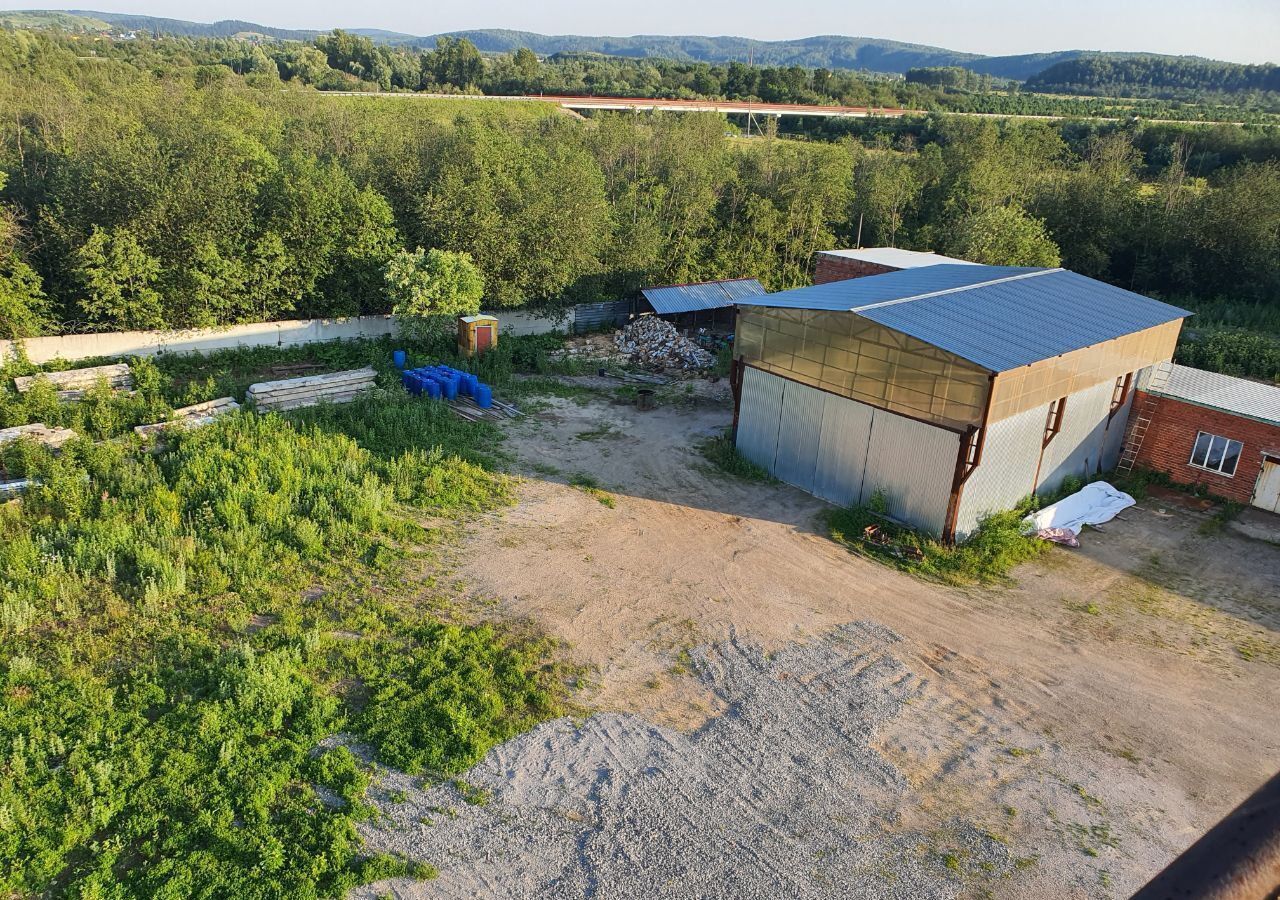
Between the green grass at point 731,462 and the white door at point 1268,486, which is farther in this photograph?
the green grass at point 731,462

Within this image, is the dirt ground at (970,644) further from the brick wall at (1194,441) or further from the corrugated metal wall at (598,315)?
the corrugated metal wall at (598,315)

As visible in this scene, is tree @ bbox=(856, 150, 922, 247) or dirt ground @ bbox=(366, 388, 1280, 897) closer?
dirt ground @ bbox=(366, 388, 1280, 897)

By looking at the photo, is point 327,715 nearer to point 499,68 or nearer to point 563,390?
point 563,390

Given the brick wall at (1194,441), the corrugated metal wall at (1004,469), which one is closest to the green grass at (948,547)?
the corrugated metal wall at (1004,469)

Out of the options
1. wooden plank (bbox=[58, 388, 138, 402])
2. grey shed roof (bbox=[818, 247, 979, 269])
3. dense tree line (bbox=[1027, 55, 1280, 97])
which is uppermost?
dense tree line (bbox=[1027, 55, 1280, 97])

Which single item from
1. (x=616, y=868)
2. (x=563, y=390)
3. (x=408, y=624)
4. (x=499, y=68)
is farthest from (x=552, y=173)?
(x=499, y=68)

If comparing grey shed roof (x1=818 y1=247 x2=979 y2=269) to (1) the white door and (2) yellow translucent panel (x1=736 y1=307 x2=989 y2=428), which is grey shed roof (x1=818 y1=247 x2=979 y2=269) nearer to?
(2) yellow translucent panel (x1=736 y1=307 x2=989 y2=428)

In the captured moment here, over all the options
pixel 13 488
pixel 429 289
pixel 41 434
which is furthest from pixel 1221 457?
pixel 41 434

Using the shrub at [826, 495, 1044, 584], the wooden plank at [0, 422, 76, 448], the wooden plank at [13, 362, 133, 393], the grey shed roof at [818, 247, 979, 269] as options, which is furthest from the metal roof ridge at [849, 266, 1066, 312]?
the wooden plank at [13, 362, 133, 393]
